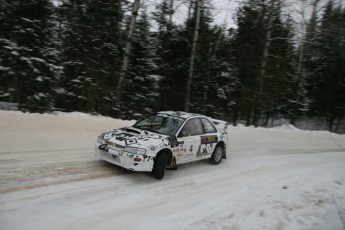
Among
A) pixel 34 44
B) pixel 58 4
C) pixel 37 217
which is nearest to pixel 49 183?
pixel 37 217

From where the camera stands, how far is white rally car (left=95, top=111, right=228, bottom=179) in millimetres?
7414

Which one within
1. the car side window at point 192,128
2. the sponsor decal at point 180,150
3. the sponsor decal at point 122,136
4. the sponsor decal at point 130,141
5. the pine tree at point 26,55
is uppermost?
the pine tree at point 26,55

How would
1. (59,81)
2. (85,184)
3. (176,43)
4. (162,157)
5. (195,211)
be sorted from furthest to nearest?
(176,43)
(59,81)
(162,157)
(85,184)
(195,211)

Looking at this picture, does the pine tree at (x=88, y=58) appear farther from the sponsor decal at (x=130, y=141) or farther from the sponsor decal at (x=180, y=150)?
the sponsor decal at (x=130, y=141)

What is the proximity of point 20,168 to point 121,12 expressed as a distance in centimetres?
1608

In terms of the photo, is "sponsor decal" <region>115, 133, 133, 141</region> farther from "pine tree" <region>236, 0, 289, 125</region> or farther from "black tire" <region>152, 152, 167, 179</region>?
"pine tree" <region>236, 0, 289, 125</region>

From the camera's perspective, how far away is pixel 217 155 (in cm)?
1017

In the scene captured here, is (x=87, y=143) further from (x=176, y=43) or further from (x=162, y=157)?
(x=176, y=43)

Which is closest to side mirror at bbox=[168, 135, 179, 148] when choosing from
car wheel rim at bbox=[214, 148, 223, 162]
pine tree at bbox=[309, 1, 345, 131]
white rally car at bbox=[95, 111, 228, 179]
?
white rally car at bbox=[95, 111, 228, 179]

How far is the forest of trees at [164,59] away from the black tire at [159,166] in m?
10.4

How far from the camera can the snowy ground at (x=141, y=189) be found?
549cm

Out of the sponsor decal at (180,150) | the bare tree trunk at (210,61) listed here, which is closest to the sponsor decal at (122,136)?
the sponsor decal at (180,150)

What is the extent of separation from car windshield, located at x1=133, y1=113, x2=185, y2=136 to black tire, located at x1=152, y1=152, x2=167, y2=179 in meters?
0.78

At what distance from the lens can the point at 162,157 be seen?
→ 306 inches
